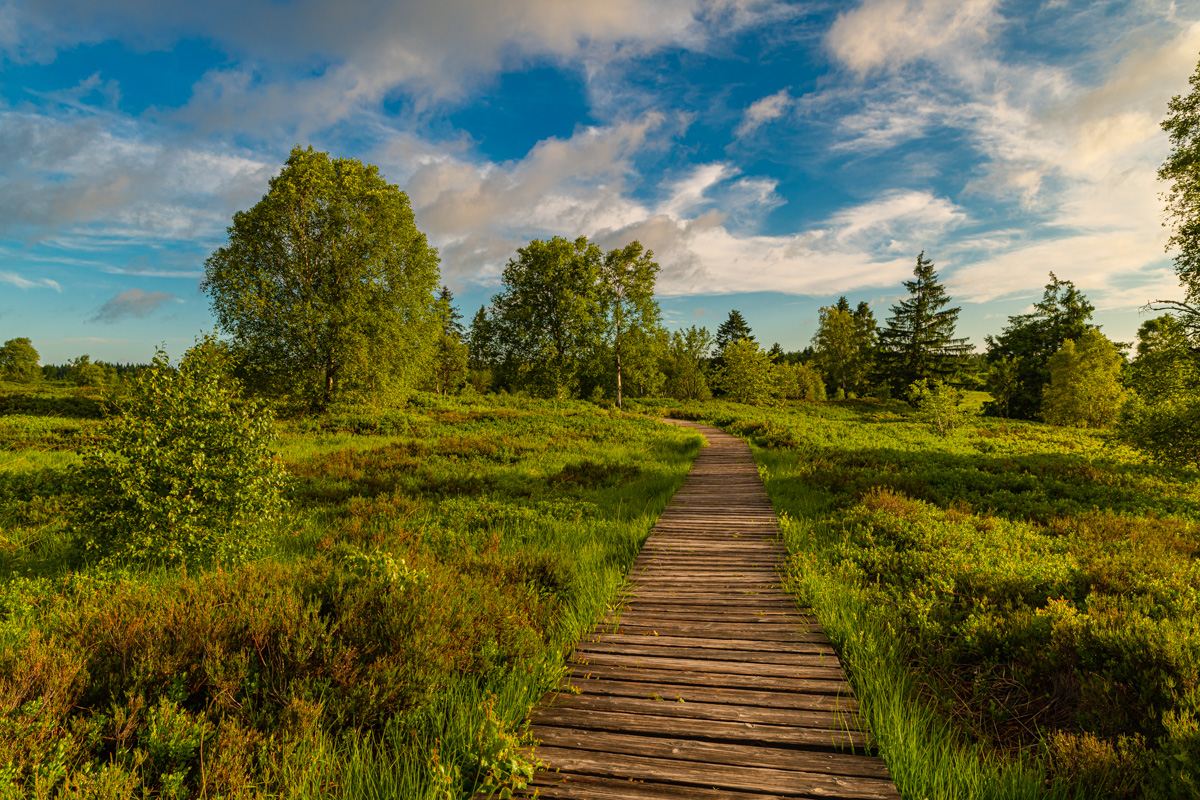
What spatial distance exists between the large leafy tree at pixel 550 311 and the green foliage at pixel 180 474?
33561mm

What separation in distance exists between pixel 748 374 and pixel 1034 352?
3309cm

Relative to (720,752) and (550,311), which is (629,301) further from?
(720,752)

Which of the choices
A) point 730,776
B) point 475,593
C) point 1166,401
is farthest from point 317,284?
point 1166,401

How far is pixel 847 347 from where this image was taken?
58812 mm

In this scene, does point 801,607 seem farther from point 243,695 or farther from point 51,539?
point 51,539

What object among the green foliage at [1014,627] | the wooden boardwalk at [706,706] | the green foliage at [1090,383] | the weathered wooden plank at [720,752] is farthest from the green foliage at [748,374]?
the weathered wooden plank at [720,752]

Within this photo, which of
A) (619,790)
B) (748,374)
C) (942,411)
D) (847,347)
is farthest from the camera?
(847,347)

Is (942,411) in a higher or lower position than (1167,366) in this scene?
lower

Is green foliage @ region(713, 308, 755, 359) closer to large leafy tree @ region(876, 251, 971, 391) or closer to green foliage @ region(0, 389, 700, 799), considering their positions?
large leafy tree @ region(876, 251, 971, 391)

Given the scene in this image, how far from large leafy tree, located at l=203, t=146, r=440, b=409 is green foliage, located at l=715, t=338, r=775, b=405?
3103cm

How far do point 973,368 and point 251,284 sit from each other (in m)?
65.9

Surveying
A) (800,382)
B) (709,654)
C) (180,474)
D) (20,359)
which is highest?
(20,359)

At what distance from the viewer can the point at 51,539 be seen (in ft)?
25.2

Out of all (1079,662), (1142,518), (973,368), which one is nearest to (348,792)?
(1079,662)
